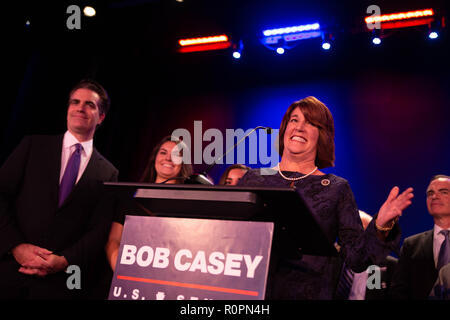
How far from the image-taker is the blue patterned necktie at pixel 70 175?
2502 millimetres

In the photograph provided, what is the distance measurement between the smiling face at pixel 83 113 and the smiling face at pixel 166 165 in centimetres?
54

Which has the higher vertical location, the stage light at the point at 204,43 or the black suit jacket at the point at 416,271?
the stage light at the point at 204,43

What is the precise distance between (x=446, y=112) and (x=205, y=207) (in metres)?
4.78

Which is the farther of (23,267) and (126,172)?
(126,172)

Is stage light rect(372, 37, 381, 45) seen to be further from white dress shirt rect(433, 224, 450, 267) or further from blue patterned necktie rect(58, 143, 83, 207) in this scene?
blue patterned necktie rect(58, 143, 83, 207)

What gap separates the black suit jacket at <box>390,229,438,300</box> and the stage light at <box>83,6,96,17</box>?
13.8ft

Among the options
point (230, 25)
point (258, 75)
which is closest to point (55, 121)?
point (230, 25)

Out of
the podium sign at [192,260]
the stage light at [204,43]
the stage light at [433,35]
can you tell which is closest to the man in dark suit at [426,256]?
the stage light at [433,35]

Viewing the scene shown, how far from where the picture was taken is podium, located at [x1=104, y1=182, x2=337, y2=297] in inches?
45.8

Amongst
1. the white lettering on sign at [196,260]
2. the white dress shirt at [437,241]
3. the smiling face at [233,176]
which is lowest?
the white lettering on sign at [196,260]

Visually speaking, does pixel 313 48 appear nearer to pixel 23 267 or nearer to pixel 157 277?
pixel 23 267

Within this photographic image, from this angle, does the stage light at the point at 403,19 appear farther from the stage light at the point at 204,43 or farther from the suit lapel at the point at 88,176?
the suit lapel at the point at 88,176

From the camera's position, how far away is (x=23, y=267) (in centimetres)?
223

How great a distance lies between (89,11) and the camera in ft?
15.8
